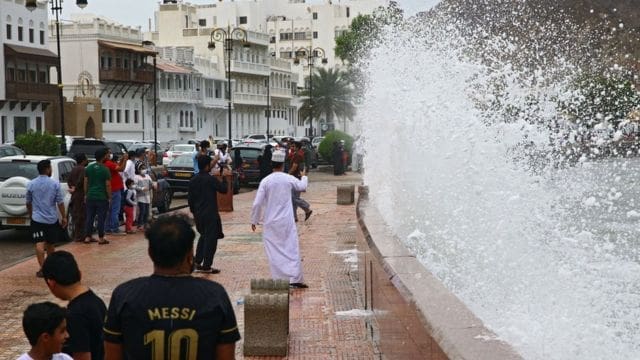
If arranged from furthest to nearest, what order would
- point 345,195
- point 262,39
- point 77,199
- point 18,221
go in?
point 262,39
point 345,195
point 18,221
point 77,199

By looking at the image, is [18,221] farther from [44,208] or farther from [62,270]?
[62,270]

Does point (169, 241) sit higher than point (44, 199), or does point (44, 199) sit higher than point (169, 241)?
point (169, 241)

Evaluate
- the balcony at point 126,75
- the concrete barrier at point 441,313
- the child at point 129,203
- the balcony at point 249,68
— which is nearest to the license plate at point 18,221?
the child at point 129,203

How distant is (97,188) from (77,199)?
78cm

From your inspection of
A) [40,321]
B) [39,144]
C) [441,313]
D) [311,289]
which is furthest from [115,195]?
[39,144]

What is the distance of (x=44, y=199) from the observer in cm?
1193

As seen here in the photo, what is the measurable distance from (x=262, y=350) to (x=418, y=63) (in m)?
9.43

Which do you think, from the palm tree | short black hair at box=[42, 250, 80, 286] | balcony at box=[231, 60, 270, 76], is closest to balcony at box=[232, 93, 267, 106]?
balcony at box=[231, 60, 270, 76]

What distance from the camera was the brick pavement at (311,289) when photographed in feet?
21.6

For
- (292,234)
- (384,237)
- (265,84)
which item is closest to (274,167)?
(292,234)

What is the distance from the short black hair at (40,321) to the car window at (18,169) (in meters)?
13.9

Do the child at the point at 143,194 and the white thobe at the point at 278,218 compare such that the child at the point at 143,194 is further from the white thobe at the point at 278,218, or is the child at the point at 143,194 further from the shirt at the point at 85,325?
the shirt at the point at 85,325

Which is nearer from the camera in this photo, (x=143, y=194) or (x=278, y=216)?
(x=278, y=216)

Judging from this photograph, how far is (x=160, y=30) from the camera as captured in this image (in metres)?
95.7
